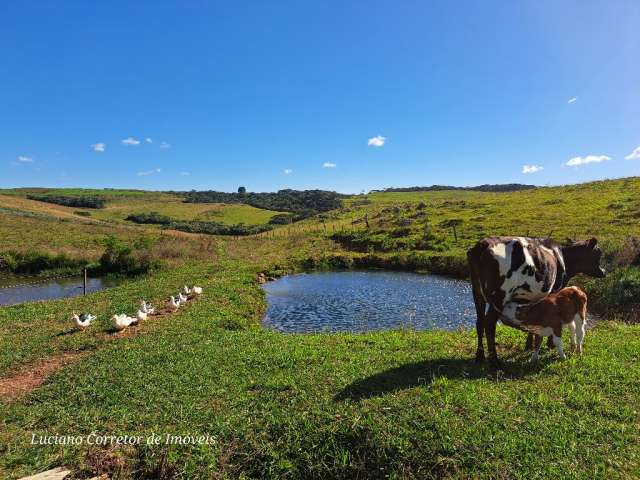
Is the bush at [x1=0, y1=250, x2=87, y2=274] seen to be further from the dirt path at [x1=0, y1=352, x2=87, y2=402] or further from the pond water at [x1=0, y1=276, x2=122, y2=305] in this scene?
the dirt path at [x1=0, y1=352, x2=87, y2=402]

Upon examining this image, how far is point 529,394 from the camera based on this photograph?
7.93 metres

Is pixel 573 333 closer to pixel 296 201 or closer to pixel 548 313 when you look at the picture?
pixel 548 313

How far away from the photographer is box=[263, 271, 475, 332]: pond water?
19469mm

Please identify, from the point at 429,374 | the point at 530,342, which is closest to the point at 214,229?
the point at 530,342

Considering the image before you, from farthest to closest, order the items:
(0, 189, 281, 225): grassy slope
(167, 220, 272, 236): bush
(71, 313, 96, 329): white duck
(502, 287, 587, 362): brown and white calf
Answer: (0, 189, 281, 225): grassy slope
(167, 220, 272, 236): bush
(71, 313, 96, 329): white duck
(502, 287, 587, 362): brown and white calf

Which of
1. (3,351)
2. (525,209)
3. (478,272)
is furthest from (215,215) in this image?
(478,272)

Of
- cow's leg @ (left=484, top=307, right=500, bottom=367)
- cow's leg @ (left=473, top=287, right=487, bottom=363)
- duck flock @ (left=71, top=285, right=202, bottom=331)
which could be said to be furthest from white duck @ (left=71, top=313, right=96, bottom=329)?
cow's leg @ (left=484, top=307, right=500, bottom=367)

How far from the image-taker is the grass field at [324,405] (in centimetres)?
649

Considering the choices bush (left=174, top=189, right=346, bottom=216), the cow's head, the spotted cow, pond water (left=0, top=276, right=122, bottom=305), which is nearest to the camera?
the spotted cow

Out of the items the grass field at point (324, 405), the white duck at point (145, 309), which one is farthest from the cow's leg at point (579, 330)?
the white duck at point (145, 309)

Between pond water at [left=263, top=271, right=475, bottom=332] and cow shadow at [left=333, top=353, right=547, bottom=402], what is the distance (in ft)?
26.9

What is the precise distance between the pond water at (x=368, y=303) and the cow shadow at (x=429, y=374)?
819cm

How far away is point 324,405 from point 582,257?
27.1 ft

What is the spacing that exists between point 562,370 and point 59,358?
564 inches
